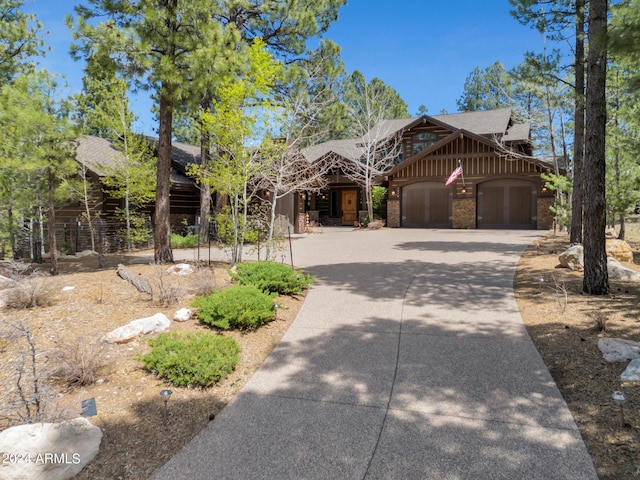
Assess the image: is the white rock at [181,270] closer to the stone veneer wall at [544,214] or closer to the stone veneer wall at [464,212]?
the stone veneer wall at [464,212]

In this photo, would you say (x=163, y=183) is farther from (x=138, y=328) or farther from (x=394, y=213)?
(x=394, y=213)

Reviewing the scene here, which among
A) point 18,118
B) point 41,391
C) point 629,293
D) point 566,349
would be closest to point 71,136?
point 18,118

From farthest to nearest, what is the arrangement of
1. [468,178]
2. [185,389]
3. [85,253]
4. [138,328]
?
[468,178]
[85,253]
[138,328]
[185,389]

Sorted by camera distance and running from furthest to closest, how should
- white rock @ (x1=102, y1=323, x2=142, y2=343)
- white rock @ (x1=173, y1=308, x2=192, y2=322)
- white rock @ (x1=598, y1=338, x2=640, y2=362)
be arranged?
white rock @ (x1=173, y1=308, x2=192, y2=322)
white rock @ (x1=102, y1=323, x2=142, y2=343)
white rock @ (x1=598, y1=338, x2=640, y2=362)

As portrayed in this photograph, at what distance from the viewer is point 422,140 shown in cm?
2745

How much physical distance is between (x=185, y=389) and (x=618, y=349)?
4765 millimetres

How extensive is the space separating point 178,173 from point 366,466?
2004 centimetres

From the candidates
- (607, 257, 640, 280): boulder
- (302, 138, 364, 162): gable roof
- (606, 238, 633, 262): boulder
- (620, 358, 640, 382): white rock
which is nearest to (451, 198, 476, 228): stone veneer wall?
(302, 138, 364, 162): gable roof

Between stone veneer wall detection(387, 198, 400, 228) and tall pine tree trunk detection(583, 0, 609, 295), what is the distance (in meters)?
18.7

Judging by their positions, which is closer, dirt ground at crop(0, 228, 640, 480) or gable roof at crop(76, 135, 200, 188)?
dirt ground at crop(0, 228, 640, 480)

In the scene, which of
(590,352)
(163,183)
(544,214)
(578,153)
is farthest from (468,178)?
(590,352)

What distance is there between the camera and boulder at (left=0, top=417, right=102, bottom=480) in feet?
9.27

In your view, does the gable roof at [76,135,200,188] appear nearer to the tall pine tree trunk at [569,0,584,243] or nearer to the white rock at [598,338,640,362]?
the white rock at [598,338,640,362]

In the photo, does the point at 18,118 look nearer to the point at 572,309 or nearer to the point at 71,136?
the point at 71,136
